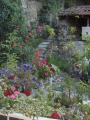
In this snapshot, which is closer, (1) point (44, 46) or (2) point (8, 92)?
(2) point (8, 92)

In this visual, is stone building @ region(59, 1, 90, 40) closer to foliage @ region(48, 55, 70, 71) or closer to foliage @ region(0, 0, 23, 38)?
foliage @ region(48, 55, 70, 71)

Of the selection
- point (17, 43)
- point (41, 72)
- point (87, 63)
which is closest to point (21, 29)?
point (17, 43)

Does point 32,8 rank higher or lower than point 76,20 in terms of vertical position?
higher

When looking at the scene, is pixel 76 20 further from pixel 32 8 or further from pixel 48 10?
pixel 32 8

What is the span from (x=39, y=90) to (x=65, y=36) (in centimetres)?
1018

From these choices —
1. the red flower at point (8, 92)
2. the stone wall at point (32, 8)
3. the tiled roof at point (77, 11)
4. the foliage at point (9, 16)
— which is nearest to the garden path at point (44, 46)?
the stone wall at point (32, 8)

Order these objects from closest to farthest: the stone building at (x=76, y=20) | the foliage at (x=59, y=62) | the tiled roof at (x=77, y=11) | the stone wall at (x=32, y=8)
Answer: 1. the foliage at (x=59, y=62)
2. the stone wall at (x=32, y=8)
3. the stone building at (x=76, y=20)
4. the tiled roof at (x=77, y=11)

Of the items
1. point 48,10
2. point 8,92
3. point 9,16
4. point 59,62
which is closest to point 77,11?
point 48,10

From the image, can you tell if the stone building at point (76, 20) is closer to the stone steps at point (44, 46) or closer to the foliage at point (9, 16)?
the stone steps at point (44, 46)

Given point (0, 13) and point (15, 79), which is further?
point (0, 13)

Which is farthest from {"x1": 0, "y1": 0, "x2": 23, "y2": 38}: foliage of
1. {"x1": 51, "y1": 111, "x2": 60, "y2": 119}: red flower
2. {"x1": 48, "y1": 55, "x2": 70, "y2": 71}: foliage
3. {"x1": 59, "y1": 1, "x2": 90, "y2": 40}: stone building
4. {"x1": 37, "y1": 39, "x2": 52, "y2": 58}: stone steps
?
{"x1": 51, "y1": 111, "x2": 60, "y2": 119}: red flower

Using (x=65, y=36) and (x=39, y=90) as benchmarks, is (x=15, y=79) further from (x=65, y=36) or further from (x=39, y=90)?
(x=65, y=36)

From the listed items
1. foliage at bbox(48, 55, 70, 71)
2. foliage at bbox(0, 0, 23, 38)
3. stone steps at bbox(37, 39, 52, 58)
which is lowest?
foliage at bbox(48, 55, 70, 71)

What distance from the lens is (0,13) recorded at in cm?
1120
